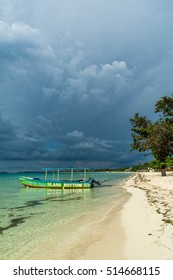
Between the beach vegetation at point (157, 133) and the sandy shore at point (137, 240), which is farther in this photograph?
the beach vegetation at point (157, 133)

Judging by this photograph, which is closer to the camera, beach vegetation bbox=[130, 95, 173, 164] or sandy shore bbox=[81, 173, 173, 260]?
sandy shore bbox=[81, 173, 173, 260]

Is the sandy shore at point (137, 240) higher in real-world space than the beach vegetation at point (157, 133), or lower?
lower

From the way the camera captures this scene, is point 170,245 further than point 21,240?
No

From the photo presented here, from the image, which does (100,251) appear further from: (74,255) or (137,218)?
(137,218)

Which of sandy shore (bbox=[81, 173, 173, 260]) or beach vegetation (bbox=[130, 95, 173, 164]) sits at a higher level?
beach vegetation (bbox=[130, 95, 173, 164])

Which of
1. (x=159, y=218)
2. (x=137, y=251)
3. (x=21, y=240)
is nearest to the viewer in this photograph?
(x=137, y=251)

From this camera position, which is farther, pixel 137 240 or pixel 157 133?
pixel 157 133

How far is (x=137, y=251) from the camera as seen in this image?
891cm
